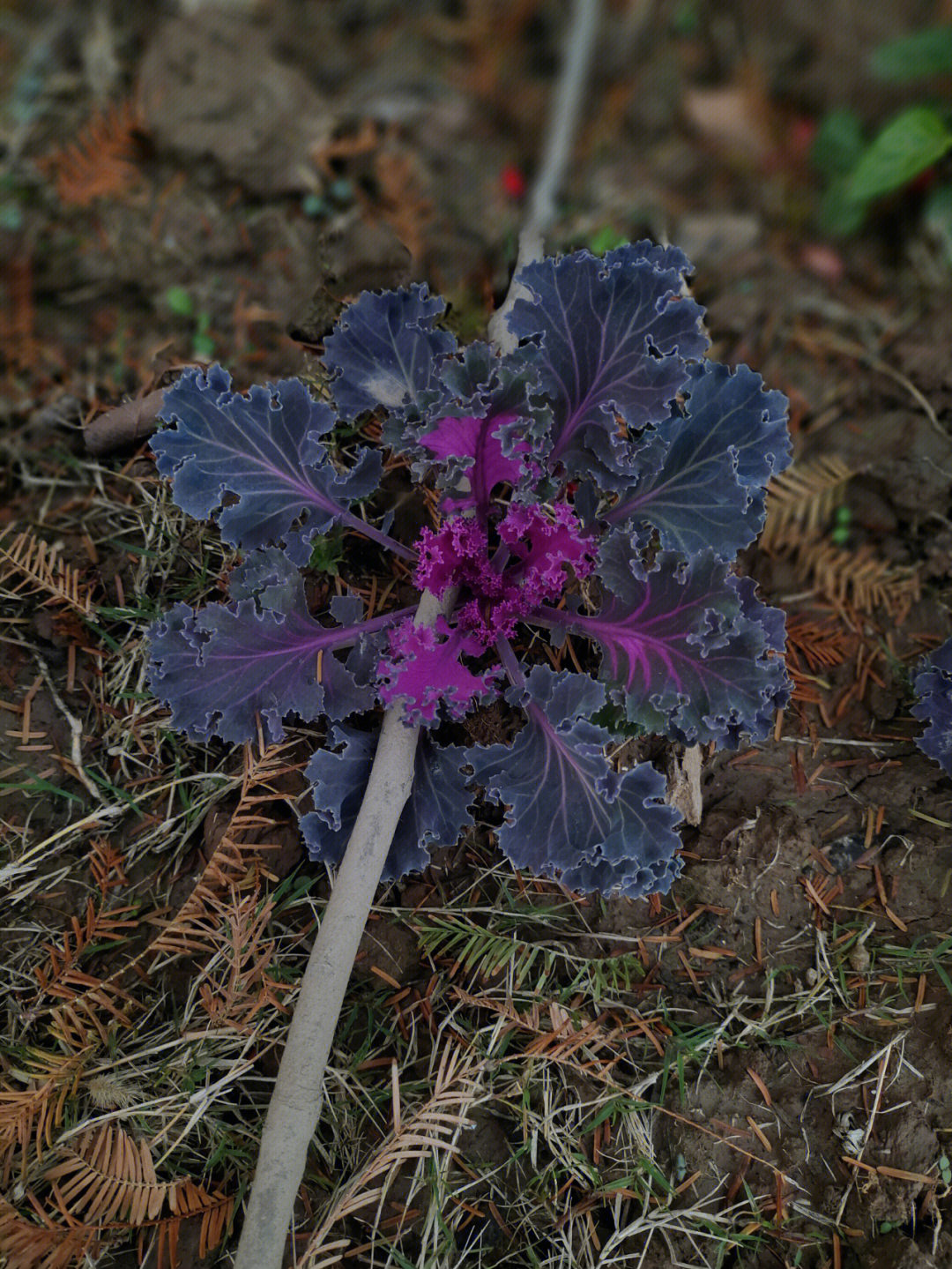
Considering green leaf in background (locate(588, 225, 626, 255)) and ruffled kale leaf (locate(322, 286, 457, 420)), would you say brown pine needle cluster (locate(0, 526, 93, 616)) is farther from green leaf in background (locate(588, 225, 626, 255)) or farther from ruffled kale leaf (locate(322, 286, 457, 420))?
green leaf in background (locate(588, 225, 626, 255))

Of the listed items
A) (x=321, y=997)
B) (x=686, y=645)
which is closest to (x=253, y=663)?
(x=321, y=997)

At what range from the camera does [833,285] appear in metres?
3.16

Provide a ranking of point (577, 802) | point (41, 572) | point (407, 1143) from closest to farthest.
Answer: point (407, 1143), point (577, 802), point (41, 572)

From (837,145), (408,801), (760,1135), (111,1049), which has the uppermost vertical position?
(837,145)

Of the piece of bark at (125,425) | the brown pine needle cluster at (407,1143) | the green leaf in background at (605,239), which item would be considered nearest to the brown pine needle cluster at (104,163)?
the piece of bark at (125,425)

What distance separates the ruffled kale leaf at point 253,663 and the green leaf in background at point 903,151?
2.16 meters

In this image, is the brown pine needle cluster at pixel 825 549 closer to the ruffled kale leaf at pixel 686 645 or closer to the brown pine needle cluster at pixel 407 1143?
the ruffled kale leaf at pixel 686 645

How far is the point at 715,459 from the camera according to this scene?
2320 mm

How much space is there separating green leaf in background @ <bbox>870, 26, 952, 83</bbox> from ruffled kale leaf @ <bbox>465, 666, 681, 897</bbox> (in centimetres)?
238

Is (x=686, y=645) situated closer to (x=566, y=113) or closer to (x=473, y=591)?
(x=473, y=591)

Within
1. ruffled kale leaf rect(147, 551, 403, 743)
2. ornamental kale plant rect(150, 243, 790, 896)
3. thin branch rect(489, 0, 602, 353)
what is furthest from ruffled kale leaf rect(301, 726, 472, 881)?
thin branch rect(489, 0, 602, 353)

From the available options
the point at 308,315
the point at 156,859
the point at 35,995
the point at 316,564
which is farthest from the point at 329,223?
the point at 35,995

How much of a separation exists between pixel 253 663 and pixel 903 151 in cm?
250

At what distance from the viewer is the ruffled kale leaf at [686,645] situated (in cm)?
215
